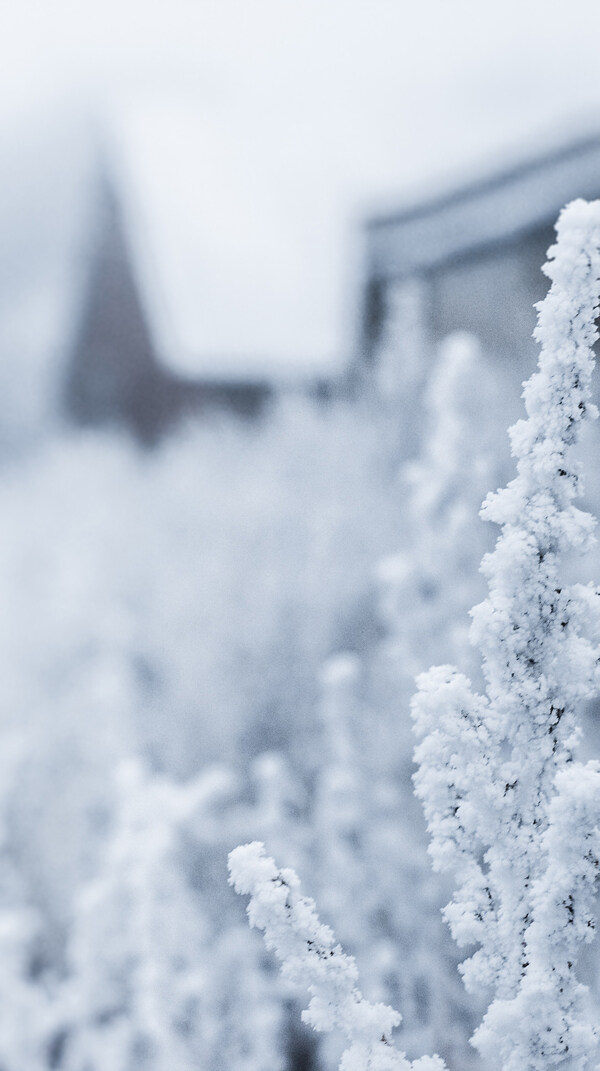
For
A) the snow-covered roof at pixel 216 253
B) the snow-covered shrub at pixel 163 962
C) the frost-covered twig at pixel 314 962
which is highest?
the snow-covered roof at pixel 216 253

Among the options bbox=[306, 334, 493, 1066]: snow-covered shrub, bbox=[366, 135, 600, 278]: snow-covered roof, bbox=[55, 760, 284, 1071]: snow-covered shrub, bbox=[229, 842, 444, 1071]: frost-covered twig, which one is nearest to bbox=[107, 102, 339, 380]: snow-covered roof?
bbox=[366, 135, 600, 278]: snow-covered roof

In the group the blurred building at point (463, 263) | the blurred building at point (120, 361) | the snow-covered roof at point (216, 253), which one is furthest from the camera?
the blurred building at point (120, 361)

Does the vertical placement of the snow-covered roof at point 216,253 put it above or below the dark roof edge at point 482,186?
above

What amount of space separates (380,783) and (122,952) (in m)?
0.62

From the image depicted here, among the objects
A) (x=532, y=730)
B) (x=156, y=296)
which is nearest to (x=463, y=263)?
(x=156, y=296)

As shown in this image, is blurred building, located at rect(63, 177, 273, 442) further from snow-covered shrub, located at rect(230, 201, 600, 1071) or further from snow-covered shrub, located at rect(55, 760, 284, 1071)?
snow-covered shrub, located at rect(230, 201, 600, 1071)

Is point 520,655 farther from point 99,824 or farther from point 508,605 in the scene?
point 99,824

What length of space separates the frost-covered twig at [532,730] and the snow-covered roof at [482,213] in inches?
65.5

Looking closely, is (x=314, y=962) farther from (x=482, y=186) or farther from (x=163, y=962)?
(x=482, y=186)

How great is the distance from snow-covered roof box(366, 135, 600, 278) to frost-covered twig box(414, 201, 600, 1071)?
5.45 ft

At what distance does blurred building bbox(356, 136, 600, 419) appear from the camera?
2666 mm

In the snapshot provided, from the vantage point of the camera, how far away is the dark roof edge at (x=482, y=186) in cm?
324

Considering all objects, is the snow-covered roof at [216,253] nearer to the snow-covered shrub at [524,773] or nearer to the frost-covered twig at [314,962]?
the snow-covered shrub at [524,773]

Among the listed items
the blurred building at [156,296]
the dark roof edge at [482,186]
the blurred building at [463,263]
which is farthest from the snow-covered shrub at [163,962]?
the blurred building at [156,296]
